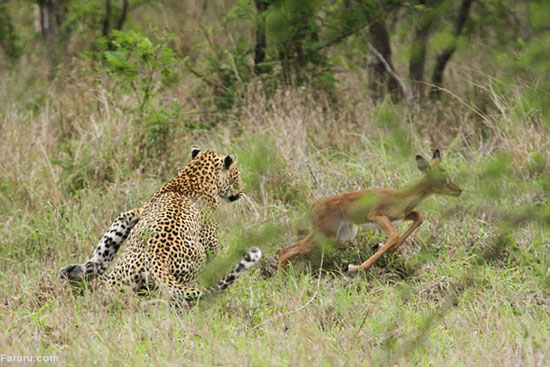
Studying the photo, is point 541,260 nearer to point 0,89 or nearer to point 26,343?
point 26,343

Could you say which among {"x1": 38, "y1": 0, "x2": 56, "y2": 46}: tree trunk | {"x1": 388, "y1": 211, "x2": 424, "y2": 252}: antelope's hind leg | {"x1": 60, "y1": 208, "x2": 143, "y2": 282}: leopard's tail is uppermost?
{"x1": 38, "y1": 0, "x2": 56, "y2": 46}: tree trunk

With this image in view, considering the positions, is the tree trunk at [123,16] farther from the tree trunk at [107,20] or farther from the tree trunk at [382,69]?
the tree trunk at [382,69]

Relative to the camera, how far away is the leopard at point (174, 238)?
553 cm

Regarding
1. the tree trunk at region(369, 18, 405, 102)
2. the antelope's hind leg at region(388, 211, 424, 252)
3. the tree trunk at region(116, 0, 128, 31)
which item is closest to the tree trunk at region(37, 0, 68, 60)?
the tree trunk at region(116, 0, 128, 31)

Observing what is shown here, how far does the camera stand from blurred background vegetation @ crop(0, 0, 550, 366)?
3.25 meters

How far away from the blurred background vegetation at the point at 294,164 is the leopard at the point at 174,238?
0.18 meters

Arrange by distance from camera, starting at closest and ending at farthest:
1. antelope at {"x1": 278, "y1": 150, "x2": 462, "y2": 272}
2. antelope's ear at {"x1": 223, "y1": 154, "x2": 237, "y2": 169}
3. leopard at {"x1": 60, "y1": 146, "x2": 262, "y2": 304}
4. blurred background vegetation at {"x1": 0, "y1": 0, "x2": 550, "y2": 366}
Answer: blurred background vegetation at {"x1": 0, "y1": 0, "x2": 550, "y2": 366} → antelope at {"x1": 278, "y1": 150, "x2": 462, "y2": 272} → leopard at {"x1": 60, "y1": 146, "x2": 262, "y2": 304} → antelope's ear at {"x1": 223, "y1": 154, "x2": 237, "y2": 169}

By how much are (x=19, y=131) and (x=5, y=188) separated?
3.77 feet

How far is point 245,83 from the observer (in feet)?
31.1

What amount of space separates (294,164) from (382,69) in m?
3.38

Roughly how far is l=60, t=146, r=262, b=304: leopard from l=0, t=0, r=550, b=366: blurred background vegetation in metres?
0.18

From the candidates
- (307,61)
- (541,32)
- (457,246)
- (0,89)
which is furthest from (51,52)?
(541,32)

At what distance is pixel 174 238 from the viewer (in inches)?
227

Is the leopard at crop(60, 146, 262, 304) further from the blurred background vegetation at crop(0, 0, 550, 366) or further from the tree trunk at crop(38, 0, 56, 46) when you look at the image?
the tree trunk at crop(38, 0, 56, 46)
